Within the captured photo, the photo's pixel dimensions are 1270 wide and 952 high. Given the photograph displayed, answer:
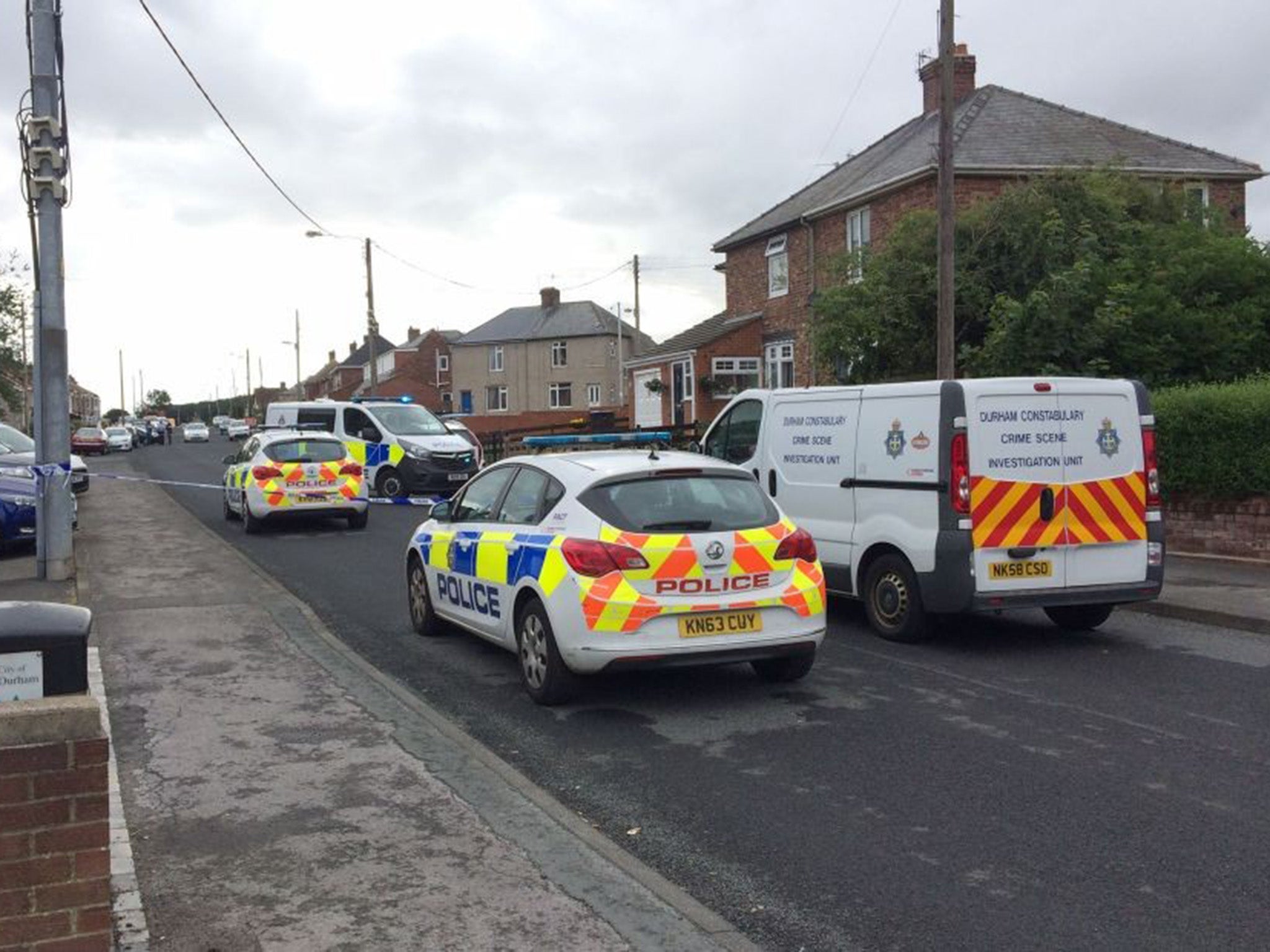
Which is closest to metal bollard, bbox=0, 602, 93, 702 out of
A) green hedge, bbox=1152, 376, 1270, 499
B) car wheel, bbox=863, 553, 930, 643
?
car wheel, bbox=863, 553, 930, 643

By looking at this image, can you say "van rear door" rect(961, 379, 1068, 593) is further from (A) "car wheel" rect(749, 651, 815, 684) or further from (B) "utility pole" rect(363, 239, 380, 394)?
(B) "utility pole" rect(363, 239, 380, 394)

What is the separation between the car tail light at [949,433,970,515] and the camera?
8727 mm

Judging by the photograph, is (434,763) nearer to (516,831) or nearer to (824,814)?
(516,831)

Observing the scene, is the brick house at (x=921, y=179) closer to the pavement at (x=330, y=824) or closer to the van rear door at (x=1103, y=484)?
the van rear door at (x=1103, y=484)

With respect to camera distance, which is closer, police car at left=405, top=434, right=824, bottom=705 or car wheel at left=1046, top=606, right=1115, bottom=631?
police car at left=405, top=434, right=824, bottom=705

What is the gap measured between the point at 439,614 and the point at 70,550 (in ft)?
15.8

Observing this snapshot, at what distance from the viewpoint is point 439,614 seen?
30.3ft

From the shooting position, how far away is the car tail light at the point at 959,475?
28.6 ft

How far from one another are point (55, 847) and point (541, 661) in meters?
4.01

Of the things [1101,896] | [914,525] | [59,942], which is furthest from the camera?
[914,525]

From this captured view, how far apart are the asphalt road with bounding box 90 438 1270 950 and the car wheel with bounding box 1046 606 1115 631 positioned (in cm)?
18

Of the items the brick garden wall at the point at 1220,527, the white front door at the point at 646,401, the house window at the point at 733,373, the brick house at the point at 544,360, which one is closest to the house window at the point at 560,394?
the brick house at the point at 544,360

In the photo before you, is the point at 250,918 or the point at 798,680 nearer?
the point at 250,918

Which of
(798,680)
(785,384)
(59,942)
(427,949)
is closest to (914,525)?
(798,680)
